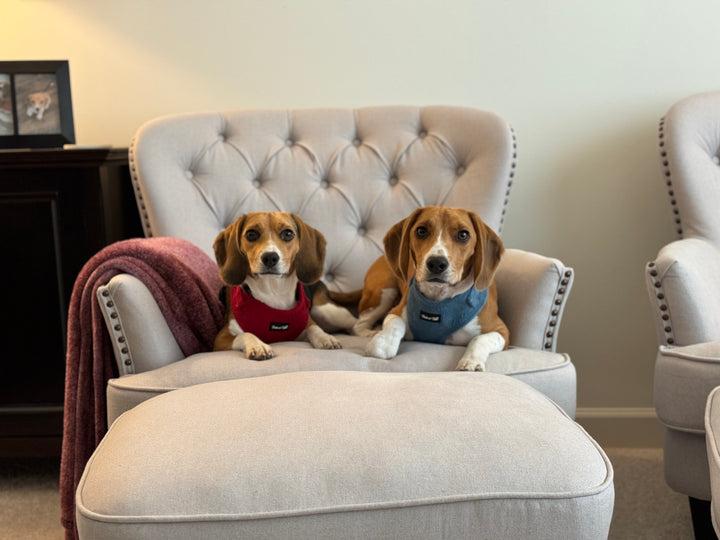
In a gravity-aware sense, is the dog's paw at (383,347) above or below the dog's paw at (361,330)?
above

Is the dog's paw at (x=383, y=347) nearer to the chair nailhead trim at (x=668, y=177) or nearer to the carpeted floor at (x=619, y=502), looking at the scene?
the carpeted floor at (x=619, y=502)

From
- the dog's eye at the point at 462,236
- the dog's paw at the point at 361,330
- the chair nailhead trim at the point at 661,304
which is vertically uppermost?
the dog's eye at the point at 462,236

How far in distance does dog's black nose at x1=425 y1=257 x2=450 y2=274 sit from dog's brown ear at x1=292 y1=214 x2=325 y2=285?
379 mm

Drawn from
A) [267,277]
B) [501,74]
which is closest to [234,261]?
[267,277]

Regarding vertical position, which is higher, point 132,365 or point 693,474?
point 132,365

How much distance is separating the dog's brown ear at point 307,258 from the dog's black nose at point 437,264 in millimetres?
379

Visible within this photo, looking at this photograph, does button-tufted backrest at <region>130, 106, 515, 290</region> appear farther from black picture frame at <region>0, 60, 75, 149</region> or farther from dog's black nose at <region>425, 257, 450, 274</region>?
dog's black nose at <region>425, 257, 450, 274</region>

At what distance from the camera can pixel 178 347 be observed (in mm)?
1830

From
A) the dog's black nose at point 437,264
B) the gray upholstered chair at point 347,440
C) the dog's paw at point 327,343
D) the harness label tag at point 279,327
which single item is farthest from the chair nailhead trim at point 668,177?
the harness label tag at point 279,327

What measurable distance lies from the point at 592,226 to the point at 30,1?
7.51ft

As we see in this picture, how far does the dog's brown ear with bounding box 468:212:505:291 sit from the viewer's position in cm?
182

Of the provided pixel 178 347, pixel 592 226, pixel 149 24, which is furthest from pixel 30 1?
pixel 592 226

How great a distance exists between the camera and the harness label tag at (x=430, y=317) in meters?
1.84

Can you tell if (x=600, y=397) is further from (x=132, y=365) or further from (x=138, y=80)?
(x=138, y=80)
